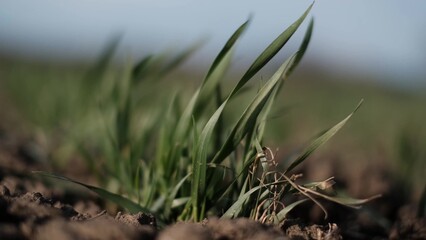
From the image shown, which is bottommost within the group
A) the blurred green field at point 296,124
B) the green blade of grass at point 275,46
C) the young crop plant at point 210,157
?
the blurred green field at point 296,124

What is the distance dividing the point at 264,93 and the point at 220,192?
29 centimetres

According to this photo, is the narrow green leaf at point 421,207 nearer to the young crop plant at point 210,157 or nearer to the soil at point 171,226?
the soil at point 171,226

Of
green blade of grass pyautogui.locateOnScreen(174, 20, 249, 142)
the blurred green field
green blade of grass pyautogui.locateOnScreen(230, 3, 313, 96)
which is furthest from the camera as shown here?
the blurred green field

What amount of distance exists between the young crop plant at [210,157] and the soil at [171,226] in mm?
85

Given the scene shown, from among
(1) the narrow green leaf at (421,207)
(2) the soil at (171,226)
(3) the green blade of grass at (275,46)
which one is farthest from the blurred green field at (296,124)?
(1) the narrow green leaf at (421,207)

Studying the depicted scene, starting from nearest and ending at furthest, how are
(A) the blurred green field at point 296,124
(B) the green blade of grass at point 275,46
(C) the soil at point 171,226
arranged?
(C) the soil at point 171,226
(B) the green blade of grass at point 275,46
(A) the blurred green field at point 296,124

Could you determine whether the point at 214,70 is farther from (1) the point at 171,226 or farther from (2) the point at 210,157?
(1) the point at 171,226

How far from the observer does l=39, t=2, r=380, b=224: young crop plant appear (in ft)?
4.24

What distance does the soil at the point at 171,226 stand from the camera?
99 centimetres

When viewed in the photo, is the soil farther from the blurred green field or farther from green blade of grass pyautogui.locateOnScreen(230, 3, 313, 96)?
green blade of grass pyautogui.locateOnScreen(230, 3, 313, 96)

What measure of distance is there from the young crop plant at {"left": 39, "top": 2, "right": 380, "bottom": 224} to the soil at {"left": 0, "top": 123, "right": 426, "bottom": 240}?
0.28 ft

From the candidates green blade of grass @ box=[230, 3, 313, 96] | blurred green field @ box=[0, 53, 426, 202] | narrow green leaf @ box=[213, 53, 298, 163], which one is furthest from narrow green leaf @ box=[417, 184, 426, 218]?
green blade of grass @ box=[230, 3, 313, 96]

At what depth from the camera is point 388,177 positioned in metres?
2.63

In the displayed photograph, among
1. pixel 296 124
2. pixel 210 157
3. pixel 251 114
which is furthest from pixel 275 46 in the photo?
pixel 296 124
